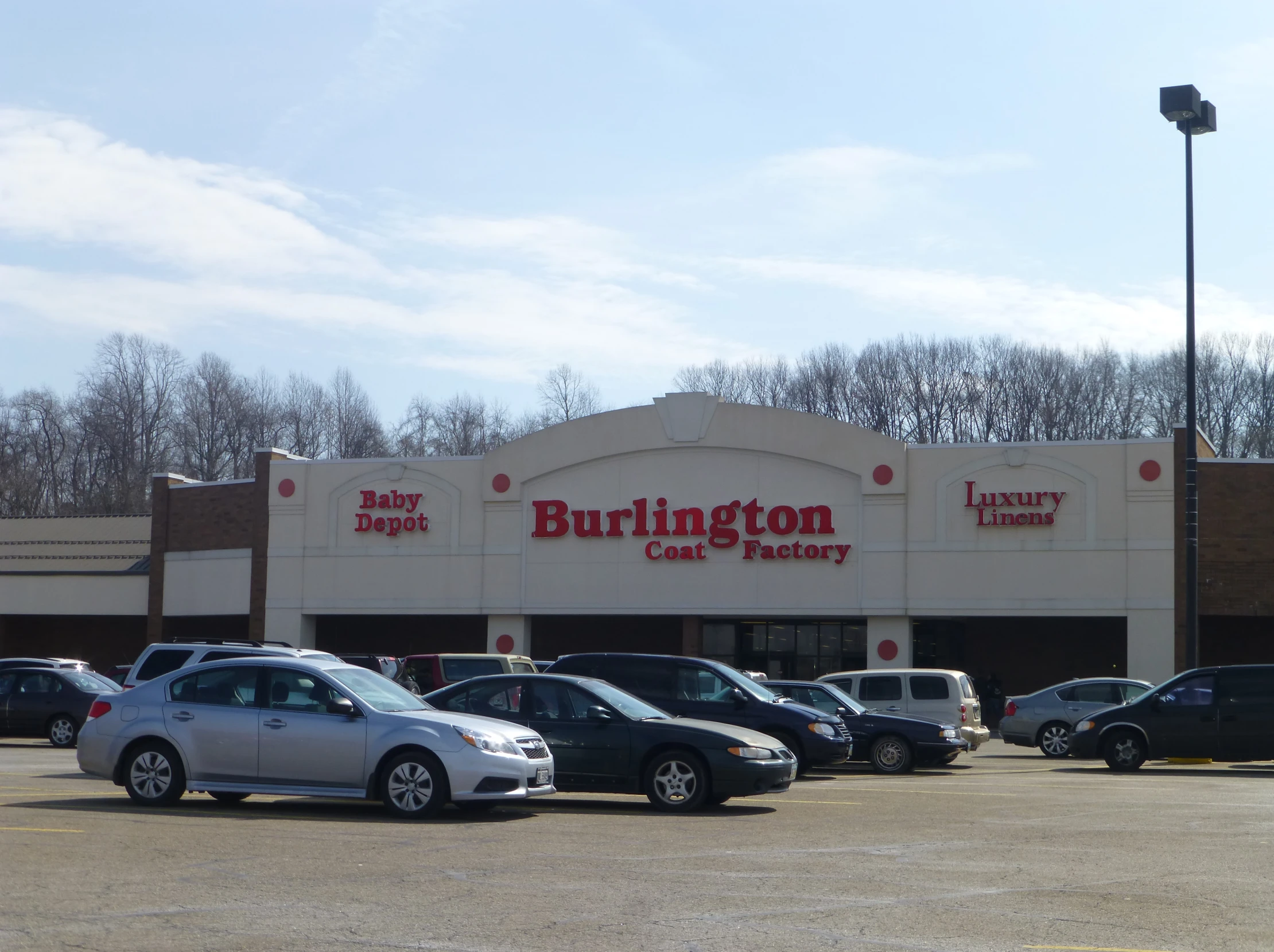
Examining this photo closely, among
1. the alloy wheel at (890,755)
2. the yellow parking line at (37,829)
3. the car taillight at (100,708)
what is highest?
the car taillight at (100,708)

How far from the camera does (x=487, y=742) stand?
13297 millimetres

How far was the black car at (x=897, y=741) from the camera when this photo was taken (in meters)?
21.4

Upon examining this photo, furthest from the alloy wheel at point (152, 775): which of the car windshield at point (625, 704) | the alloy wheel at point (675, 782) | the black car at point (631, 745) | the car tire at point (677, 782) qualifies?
the alloy wheel at point (675, 782)

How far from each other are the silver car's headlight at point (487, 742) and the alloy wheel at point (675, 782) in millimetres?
1864

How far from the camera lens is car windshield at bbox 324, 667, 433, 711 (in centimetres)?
1378

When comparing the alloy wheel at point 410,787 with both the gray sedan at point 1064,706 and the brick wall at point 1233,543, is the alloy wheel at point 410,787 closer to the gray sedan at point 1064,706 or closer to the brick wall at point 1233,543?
the gray sedan at point 1064,706

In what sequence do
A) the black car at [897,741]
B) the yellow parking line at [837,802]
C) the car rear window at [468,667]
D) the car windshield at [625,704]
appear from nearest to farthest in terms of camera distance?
the car windshield at [625,704], the yellow parking line at [837,802], the black car at [897,741], the car rear window at [468,667]

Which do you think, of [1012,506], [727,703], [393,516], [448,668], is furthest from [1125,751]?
[393,516]

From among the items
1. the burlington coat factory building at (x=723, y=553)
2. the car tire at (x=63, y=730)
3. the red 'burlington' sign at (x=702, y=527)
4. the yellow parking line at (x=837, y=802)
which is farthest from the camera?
the red 'burlington' sign at (x=702, y=527)

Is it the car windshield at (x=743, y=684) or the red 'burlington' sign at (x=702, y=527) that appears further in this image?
the red 'burlington' sign at (x=702, y=527)

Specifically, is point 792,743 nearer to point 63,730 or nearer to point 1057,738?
point 1057,738

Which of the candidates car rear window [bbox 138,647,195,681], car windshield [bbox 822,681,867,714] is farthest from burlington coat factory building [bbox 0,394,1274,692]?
car rear window [bbox 138,647,195,681]

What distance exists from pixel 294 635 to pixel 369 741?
91.8ft

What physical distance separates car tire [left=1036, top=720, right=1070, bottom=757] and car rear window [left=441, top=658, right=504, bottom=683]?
32.6 ft
